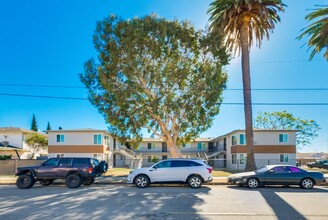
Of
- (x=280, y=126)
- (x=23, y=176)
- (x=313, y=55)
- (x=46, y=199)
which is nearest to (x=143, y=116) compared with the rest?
(x=23, y=176)

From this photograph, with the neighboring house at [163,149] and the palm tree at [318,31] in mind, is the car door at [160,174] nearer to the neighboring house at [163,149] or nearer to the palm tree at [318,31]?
the palm tree at [318,31]

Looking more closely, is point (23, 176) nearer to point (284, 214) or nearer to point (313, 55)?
point (284, 214)

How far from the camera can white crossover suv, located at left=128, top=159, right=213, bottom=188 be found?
1600 cm

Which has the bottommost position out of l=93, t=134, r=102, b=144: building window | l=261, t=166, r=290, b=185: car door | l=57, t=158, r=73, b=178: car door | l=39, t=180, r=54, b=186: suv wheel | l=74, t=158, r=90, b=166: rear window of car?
l=39, t=180, r=54, b=186: suv wheel

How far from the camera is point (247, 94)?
79.3 feet

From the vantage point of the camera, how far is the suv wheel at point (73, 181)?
16.3m

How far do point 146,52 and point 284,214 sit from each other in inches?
649

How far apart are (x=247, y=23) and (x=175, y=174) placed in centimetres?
1597

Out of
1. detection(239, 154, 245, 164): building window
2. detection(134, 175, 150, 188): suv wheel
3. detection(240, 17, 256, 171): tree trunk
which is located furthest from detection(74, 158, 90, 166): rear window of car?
detection(239, 154, 245, 164): building window

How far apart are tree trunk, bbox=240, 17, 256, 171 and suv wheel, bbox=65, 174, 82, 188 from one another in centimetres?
1412

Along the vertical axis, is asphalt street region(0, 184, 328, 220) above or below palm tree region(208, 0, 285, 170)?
below

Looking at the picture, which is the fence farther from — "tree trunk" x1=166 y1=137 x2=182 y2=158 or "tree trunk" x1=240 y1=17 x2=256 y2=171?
"tree trunk" x1=240 y1=17 x2=256 y2=171

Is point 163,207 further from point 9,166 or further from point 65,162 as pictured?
point 9,166

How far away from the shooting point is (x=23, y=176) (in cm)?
1633
